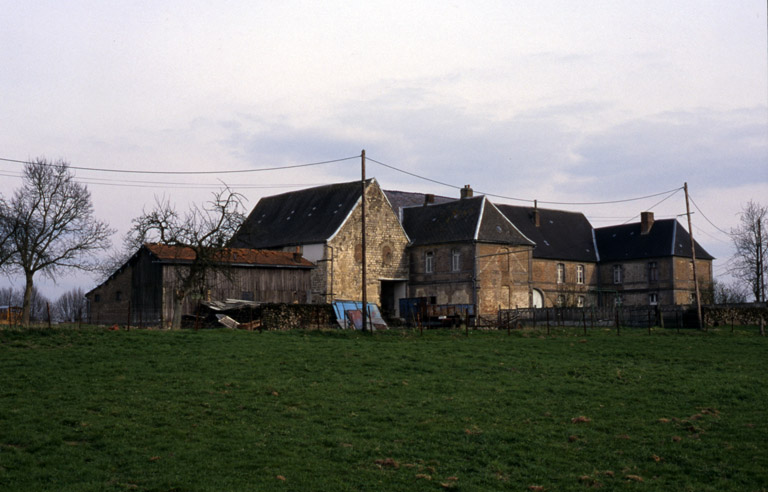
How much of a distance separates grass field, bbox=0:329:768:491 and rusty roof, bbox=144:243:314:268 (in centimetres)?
1480

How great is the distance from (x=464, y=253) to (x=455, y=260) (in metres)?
0.90

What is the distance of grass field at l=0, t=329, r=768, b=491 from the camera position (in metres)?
13.5

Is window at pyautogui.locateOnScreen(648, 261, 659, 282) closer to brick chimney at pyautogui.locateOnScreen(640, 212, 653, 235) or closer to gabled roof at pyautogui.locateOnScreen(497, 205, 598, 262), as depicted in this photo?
brick chimney at pyautogui.locateOnScreen(640, 212, 653, 235)

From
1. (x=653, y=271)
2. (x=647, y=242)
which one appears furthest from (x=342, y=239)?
(x=647, y=242)

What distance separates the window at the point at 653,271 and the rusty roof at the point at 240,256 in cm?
3084

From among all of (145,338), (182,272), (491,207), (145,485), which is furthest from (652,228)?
(145,485)

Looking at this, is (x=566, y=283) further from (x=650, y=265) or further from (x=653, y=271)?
(x=653, y=271)

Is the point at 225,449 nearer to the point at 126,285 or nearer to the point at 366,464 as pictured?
the point at 366,464

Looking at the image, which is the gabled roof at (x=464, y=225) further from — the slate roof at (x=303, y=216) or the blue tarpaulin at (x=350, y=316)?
the blue tarpaulin at (x=350, y=316)

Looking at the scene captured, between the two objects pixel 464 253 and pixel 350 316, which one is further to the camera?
pixel 464 253

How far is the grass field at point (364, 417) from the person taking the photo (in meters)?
13.5

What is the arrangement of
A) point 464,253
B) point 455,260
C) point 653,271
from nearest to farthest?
point 464,253 → point 455,260 → point 653,271

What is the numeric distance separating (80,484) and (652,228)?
63.2m

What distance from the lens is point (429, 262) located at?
191 ft
